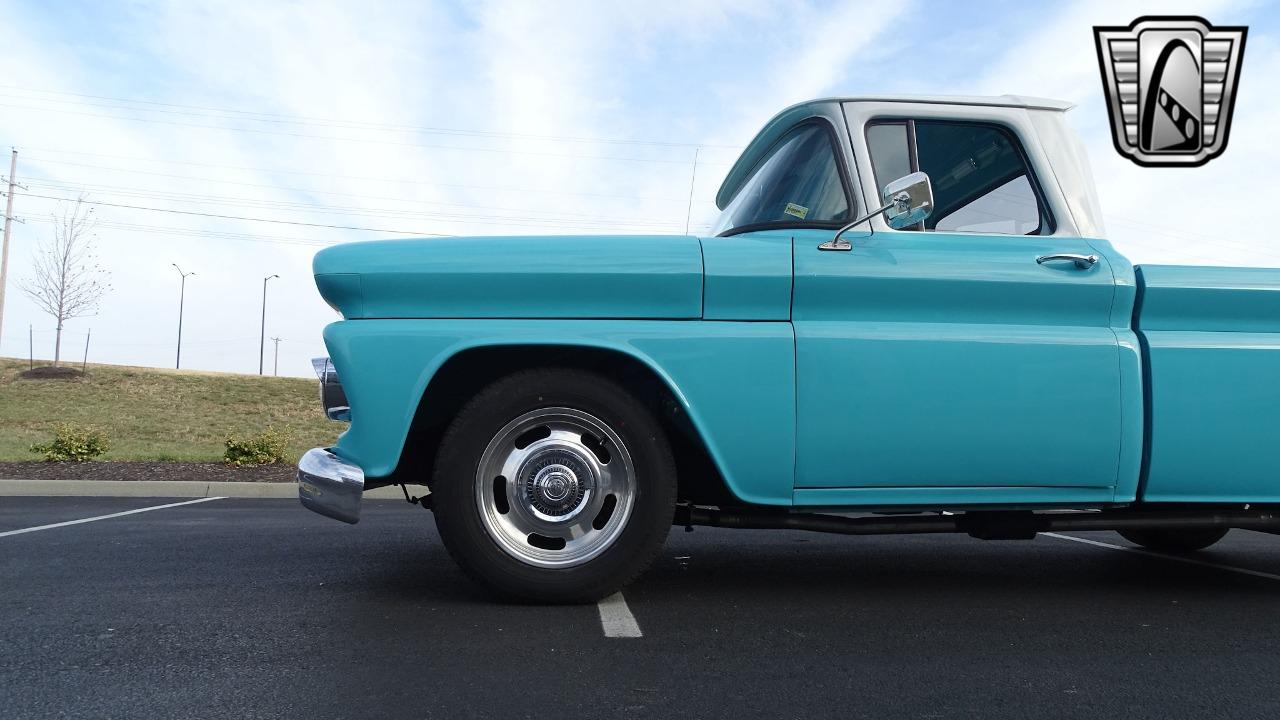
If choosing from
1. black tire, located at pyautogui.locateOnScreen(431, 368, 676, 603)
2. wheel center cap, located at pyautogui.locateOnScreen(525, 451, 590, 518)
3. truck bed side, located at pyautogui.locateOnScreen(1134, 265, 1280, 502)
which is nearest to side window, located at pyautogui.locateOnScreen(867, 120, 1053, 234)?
truck bed side, located at pyautogui.locateOnScreen(1134, 265, 1280, 502)

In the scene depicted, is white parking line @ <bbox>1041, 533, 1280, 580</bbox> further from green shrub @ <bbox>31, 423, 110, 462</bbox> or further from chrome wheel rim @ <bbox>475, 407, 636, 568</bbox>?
green shrub @ <bbox>31, 423, 110, 462</bbox>

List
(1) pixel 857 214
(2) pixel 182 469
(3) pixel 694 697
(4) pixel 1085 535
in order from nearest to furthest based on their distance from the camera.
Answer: (3) pixel 694 697
(1) pixel 857 214
(4) pixel 1085 535
(2) pixel 182 469

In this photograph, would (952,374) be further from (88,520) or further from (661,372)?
(88,520)

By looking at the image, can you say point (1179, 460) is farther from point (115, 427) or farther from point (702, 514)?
point (115, 427)

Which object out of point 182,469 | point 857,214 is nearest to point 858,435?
point 857,214

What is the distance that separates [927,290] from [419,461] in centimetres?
197

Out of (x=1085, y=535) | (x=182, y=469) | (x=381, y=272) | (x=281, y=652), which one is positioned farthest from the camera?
(x=182, y=469)

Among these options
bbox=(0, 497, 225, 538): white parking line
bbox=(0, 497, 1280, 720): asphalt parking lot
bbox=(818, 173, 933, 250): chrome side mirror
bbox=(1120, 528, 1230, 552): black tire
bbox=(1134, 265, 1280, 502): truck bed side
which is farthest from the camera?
bbox=(0, 497, 225, 538): white parking line

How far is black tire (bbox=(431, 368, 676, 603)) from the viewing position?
2859mm

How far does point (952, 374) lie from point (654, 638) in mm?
1362

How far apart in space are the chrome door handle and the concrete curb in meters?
6.99

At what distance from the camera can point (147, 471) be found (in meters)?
9.77

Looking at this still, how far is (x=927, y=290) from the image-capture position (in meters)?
3.08

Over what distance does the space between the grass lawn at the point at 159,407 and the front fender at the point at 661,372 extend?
1371 cm
